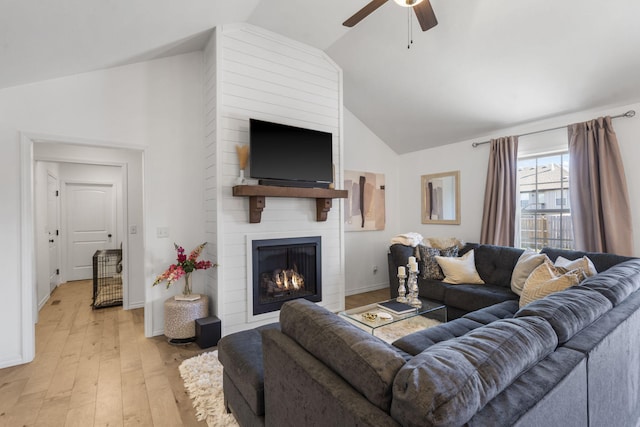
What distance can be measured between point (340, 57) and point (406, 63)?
83cm

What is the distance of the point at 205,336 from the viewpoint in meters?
2.89

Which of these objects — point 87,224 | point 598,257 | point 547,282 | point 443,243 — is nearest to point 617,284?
point 547,282

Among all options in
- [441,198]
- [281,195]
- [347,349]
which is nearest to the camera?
[347,349]

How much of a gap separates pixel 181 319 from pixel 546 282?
10.4 feet

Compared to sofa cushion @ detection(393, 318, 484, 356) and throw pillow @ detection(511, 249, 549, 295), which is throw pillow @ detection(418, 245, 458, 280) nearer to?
throw pillow @ detection(511, 249, 549, 295)

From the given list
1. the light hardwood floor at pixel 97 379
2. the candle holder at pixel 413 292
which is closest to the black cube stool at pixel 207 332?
the light hardwood floor at pixel 97 379

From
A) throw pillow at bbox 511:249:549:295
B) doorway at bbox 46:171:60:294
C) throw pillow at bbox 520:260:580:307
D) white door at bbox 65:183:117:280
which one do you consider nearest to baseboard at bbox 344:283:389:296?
throw pillow at bbox 511:249:549:295

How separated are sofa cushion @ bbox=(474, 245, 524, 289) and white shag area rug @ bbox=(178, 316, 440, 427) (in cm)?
116

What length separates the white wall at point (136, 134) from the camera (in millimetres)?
2588

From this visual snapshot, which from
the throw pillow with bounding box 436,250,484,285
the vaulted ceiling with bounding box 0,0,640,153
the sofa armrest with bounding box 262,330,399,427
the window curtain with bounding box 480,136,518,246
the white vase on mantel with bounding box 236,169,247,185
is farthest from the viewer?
the window curtain with bounding box 480,136,518,246

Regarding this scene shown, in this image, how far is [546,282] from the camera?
7.70 ft

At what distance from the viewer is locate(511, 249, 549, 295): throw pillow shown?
303cm

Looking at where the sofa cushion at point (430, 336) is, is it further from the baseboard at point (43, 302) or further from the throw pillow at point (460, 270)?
the baseboard at point (43, 302)

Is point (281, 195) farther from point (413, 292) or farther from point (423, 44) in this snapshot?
point (423, 44)
